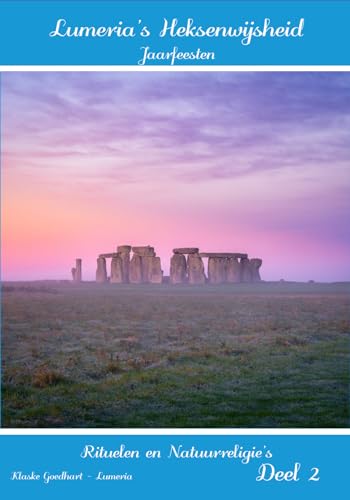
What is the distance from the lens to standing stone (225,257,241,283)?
2306 inches

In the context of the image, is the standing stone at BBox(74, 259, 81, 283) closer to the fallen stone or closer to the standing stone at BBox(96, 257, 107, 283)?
the standing stone at BBox(96, 257, 107, 283)

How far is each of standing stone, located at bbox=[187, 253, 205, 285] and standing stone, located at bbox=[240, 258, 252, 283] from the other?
4.87m

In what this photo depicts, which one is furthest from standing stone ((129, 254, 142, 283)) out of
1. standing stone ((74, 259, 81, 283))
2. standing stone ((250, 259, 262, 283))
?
standing stone ((250, 259, 262, 283))

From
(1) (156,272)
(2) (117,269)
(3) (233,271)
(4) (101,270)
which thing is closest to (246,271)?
(3) (233,271)

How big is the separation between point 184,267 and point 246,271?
6.85m

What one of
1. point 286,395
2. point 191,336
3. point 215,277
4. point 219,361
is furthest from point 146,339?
point 215,277

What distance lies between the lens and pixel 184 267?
5816 centimetres

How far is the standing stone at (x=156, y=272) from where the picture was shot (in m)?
58.8

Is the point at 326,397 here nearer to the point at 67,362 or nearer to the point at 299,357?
the point at 299,357

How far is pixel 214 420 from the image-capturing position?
429 inches

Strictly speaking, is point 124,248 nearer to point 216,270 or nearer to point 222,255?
point 216,270

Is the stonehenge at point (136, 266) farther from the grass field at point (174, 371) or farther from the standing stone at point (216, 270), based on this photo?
the grass field at point (174, 371)
